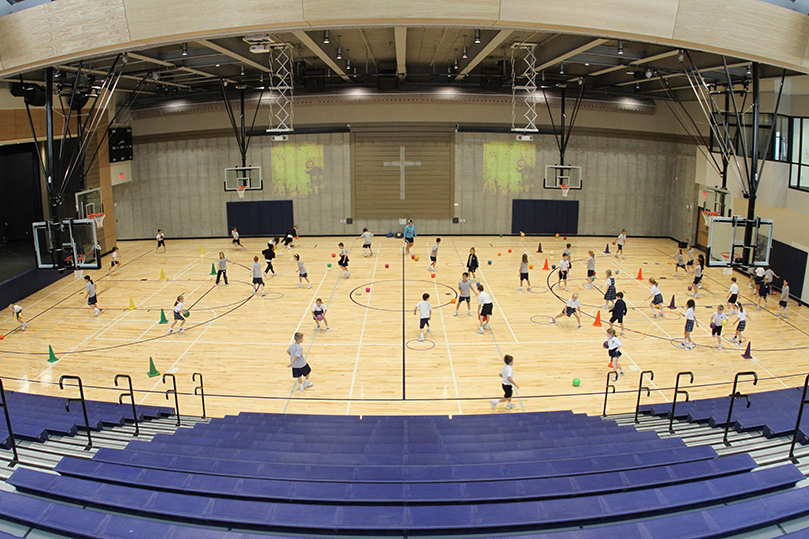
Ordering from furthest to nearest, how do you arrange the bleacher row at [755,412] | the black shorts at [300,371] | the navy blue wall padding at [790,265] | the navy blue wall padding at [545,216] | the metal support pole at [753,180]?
the navy blue wall padding at [545,216], the navy blue wall padding at [790,265], the black shorts at [300,371], the metal support pole at [753,180], the bleacher row at [755,412]

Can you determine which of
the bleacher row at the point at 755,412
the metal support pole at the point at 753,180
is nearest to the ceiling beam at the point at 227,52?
the metal support pole at the point at 753,180

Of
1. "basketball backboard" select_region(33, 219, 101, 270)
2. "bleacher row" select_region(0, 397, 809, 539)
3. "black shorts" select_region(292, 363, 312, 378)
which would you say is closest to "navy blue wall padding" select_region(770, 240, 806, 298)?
"bleacher row" select_region(0, 397, 809, 539)

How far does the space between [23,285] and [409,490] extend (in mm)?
20629

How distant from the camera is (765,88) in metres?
21.3

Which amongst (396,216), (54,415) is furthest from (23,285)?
(396,216)

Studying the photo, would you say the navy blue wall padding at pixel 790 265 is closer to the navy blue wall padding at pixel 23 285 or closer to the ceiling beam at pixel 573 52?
the ceiling beam at pixel 573 52

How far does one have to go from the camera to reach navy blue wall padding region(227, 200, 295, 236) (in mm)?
31844

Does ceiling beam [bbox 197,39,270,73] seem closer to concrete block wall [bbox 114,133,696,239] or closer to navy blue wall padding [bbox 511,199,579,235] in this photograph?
concrete block wall [bbox 114,133,696,239]

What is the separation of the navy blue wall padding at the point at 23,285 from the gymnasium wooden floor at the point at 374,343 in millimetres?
412

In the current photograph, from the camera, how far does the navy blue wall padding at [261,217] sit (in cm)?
3184

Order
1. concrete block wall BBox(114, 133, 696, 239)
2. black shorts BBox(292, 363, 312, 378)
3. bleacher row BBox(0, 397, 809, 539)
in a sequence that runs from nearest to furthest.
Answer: bleacher row BBox(0, 397, 809, 539), black shorts BBox(292, 363, 312, 378), concrete block wall BBox(114, 133, 696, 239)

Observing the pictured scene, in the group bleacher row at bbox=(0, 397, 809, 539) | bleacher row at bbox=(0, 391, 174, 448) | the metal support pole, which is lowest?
bleacher row at bbox=(0, 391, 174, 448)

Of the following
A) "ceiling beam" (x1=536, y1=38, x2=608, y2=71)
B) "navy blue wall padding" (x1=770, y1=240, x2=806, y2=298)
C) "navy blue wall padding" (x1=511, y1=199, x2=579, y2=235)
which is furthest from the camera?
"navy blue wall padding" (x1=511, y1=199, x2=579, y2=235)

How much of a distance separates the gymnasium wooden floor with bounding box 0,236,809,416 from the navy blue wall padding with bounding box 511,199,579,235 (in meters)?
7.24
